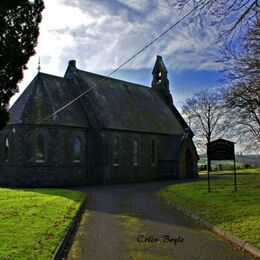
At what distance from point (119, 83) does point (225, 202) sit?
3173 centimetres

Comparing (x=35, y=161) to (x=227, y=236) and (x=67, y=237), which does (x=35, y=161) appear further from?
(x=227, y=236)

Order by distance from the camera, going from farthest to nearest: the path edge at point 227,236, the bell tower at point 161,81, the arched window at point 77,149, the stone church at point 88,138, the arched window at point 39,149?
the bell tower at point 161,81 → the arched window at point 77,149 → the arched window at point 39,149 → the stone church at point 88,138 → the path edge at point 227,236

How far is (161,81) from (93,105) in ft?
63.1

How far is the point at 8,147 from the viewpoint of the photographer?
1430 inches

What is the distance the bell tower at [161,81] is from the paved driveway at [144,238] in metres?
39.1

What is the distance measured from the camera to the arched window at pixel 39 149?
3575cm

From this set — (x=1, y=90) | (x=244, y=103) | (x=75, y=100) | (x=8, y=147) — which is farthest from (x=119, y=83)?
(x=1, y=90)

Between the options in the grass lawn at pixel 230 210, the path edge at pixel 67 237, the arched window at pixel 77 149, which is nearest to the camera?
the path edge at pixel 67 237

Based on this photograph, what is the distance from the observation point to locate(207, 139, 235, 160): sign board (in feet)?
82.7

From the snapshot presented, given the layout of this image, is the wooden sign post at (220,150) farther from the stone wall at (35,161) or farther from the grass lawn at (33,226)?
the stone wall at (35,161)

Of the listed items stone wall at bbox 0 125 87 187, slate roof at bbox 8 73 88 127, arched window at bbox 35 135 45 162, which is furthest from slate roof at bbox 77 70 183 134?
arched window at bbox 35 135 45 162

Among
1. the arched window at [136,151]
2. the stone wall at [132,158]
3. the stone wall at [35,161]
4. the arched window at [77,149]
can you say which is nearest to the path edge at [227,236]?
the stone wall at [35,161]

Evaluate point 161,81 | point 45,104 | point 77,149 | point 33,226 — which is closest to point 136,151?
point 77,149

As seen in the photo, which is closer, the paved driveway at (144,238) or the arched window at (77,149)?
the paved driveway at (144,238)
